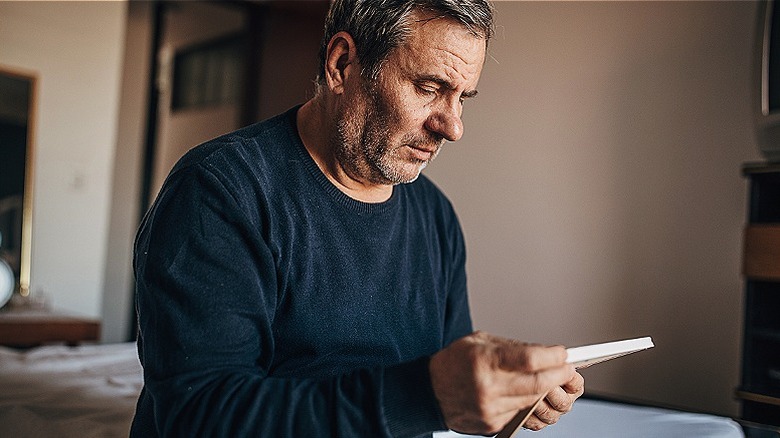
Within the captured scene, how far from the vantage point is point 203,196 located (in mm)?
1046

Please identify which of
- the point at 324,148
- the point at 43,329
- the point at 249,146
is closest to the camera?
the point at 249,146

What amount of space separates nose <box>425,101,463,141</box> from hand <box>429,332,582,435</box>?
0.43 metres

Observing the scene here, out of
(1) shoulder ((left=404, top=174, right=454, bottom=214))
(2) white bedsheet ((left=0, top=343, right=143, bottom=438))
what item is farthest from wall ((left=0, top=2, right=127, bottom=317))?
(1) shoulder ((left=404, top=174, right=454, bottom=214))

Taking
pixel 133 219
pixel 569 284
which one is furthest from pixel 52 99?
pixel 569 284

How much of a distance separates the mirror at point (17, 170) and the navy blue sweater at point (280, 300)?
9.34 ft

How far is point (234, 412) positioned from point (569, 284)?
2.39 m

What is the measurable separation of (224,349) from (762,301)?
181 cm

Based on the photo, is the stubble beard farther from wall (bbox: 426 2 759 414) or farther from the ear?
wall (bbox: 426 2 759 414)

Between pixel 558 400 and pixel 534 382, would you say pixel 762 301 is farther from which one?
pixel 534 382

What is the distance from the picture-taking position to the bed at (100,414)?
4.62 feet

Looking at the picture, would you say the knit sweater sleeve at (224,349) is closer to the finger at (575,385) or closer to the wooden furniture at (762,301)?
the finger at (575,385)

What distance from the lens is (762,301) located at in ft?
7.48

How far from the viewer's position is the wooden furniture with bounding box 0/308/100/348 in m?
3.09

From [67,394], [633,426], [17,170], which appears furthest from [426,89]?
[17,170]
